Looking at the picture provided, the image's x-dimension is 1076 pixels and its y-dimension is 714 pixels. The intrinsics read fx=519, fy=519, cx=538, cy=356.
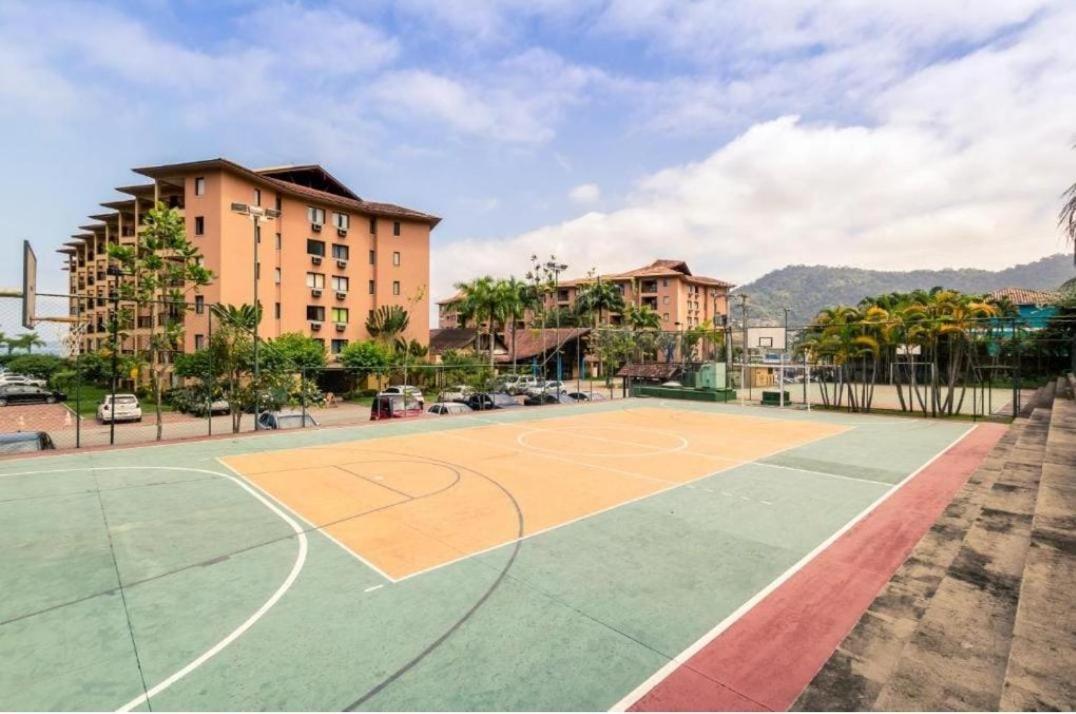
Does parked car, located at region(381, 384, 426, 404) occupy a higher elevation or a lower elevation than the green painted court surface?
higher

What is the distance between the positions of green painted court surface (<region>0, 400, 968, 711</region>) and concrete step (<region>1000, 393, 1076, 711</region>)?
2381mm

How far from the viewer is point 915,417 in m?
23.3

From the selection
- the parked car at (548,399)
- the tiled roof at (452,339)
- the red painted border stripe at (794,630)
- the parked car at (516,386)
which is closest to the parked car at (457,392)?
the parked car at (516,386)

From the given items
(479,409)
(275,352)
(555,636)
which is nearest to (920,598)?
(555,636)

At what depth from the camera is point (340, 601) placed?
18.9ft

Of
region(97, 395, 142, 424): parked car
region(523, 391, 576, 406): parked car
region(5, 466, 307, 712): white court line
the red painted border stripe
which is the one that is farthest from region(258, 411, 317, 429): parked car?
the red painted border stripe

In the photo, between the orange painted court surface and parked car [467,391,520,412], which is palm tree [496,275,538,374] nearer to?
parked car [467,391,520,412]

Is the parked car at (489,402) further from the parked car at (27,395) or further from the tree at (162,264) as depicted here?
the parked car at (27,395)

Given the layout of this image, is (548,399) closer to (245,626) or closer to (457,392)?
(457,392)

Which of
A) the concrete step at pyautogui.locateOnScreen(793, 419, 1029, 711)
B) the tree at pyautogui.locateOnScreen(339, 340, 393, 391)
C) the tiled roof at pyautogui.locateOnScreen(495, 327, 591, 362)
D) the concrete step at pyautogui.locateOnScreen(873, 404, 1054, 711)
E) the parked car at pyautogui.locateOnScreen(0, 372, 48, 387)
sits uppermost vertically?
the tiled roof at pyautogui.locateOnScreen(495, 327, 591, 362)

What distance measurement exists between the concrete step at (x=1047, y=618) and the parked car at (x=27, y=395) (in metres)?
40.1

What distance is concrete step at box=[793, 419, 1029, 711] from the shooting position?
392 cm

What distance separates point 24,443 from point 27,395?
25.1m

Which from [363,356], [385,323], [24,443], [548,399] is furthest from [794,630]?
[385,323]
